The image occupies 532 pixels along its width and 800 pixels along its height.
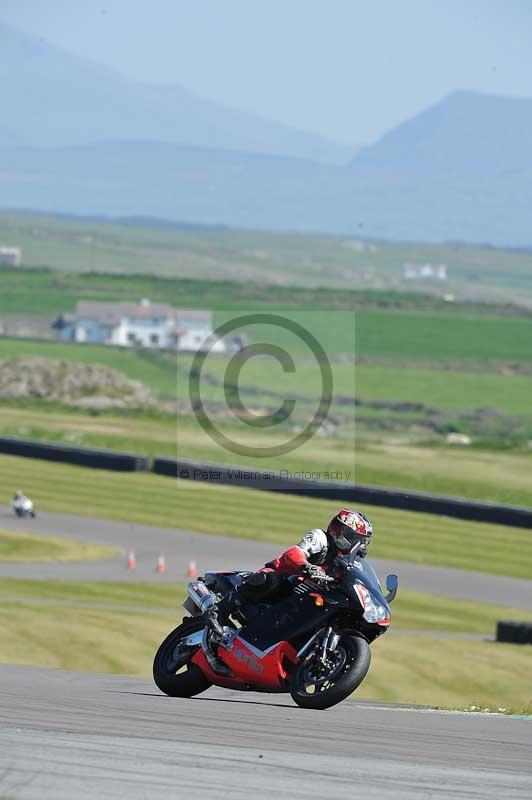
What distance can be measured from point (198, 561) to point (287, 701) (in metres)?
23.8

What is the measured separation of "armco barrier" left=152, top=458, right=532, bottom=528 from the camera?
45.4m

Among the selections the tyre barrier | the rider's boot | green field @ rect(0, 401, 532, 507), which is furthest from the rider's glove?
green field @ rect(0, 401, 532, 507)

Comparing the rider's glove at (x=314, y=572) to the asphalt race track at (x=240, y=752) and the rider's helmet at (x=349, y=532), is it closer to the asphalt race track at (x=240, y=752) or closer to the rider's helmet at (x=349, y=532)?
the rider's helmet at (x=349, y=532)

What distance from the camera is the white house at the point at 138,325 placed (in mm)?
172250

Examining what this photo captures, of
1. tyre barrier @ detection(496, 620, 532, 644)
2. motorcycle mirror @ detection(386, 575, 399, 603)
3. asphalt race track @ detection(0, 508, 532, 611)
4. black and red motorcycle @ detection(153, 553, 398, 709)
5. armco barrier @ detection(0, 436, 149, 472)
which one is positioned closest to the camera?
black and red motorcycle @ detection(153, 553, 398, 709)

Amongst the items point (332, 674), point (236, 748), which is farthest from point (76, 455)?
point (236, 748)

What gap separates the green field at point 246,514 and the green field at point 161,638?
315 inches

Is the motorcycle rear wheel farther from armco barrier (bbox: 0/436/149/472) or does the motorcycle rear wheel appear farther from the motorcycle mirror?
armco barrier (bbox: 0/436/149/472)

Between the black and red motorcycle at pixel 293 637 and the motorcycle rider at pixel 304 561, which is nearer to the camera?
the black and red motorcycle at pixel 293 637

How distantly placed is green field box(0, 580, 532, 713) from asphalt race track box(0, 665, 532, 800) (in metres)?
8.67

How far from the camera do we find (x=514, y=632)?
28391 mm

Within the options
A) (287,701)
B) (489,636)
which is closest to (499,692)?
(489,636)

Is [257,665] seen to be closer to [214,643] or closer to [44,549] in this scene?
[214,643]

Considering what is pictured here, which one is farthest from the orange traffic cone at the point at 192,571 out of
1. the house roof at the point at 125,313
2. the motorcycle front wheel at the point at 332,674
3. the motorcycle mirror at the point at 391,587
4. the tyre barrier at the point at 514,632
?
the house roof at the point at 125,313
